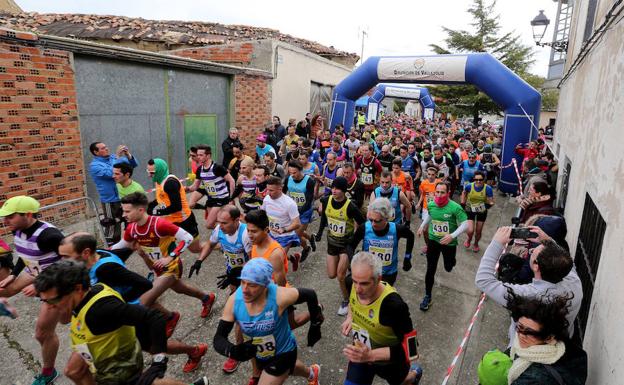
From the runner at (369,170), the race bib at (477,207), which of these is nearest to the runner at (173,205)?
the runner at (369,170)

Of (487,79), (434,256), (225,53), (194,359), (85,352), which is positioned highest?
(225,53)

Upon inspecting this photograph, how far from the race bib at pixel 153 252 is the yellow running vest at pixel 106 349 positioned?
1.63m

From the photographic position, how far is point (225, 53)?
13.2m

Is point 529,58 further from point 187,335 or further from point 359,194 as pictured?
point 187,335

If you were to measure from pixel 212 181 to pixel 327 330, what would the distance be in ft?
11.0

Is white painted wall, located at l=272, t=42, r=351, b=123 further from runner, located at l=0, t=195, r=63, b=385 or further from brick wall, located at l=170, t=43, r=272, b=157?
runner, located at l=0, t=195, r=63, b=385

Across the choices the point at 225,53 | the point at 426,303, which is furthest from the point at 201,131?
the point at 426,303

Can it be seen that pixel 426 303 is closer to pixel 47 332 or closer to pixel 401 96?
pixel 47 332

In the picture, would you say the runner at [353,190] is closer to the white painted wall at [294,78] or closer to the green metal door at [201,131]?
the green metal door at [201,131]

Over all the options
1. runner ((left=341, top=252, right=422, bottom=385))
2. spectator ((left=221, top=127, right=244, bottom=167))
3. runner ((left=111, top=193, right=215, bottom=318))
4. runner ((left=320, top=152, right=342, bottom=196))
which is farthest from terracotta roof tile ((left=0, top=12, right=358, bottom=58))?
runner ((left=341, top=252, right=422, bottom=385))

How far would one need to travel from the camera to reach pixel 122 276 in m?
3.22

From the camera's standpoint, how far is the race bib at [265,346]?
9.62 feet

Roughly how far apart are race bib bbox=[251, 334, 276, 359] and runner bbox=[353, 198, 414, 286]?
180 cm

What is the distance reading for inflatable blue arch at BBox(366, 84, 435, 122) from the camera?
28.2 m
